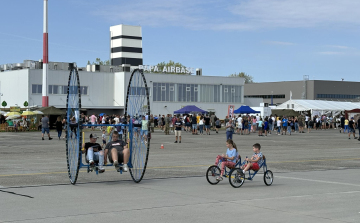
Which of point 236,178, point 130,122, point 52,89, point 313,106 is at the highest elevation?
point 52,89

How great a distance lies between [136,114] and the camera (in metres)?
14.2

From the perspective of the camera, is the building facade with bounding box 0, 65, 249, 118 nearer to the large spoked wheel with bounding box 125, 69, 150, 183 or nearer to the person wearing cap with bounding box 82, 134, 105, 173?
the large spoked wheel with bounding box 125, 69, 150, 183

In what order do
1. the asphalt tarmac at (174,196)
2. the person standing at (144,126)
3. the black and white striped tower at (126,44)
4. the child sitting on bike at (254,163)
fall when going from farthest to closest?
the black and white striped tower at (126,44) → the person standing at (144,126) → the child sitting on bike at (254,163) → the asphalt tarmac at (174,196)

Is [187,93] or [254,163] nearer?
[254,163]

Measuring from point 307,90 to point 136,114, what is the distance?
10975 cm

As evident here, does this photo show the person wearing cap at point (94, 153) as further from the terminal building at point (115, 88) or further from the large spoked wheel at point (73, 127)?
the terminal building at point (115, 88)

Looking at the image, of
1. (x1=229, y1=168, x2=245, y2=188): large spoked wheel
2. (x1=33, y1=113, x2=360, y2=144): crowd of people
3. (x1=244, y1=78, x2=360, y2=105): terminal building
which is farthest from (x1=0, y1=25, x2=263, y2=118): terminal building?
(x1=229, y1=168, x2=245, y2=188): large spoked wheel

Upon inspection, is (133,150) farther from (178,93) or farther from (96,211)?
(178,93)

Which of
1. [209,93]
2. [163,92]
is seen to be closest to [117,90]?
[163,92]

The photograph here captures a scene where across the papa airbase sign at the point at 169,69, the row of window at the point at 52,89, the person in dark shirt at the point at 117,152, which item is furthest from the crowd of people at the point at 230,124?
the papa airbase sign at the point at 169,69

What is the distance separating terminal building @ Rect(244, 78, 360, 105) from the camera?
119250mm

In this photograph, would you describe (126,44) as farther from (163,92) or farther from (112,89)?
(112,89)

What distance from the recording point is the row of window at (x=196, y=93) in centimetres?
8625

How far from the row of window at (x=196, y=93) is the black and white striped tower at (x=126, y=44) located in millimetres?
39242
